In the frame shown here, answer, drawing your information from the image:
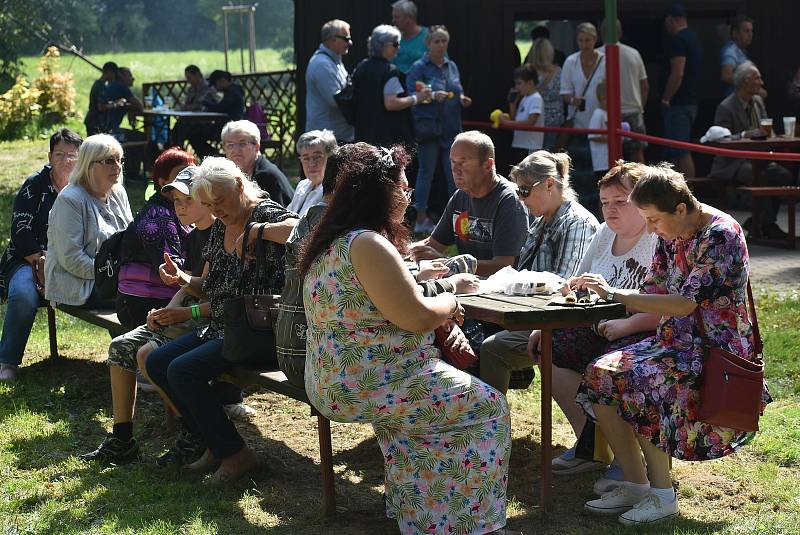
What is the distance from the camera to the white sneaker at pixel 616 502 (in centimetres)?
417

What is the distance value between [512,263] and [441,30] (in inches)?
193

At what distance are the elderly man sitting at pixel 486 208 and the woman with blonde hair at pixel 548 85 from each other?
17.9 feet

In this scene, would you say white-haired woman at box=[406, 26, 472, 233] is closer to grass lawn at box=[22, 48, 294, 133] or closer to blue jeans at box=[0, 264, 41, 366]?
blue jeans at box=[0, 264, 41, 366]

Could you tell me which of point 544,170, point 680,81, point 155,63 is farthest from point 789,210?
point 155,63

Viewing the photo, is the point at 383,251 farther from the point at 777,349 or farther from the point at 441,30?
the point at 441,30

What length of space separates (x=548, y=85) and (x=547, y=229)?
6002 millimetres

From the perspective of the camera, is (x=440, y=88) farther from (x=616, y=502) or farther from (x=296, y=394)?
(x=616, y=502)

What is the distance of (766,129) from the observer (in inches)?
390

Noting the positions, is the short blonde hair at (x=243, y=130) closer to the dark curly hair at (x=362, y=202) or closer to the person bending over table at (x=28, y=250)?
the person bending over table at (x=28, y=250)

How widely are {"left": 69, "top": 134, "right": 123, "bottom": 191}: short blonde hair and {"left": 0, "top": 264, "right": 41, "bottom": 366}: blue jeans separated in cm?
87

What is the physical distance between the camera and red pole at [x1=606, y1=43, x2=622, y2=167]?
8.33m

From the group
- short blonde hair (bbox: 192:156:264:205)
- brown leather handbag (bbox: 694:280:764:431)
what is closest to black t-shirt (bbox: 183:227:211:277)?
short blonde hair (bbox: 192:156:264:205)

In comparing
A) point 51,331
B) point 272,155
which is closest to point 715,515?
point 51,331

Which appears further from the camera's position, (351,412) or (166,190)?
(166,190)
